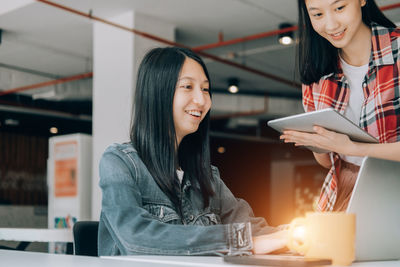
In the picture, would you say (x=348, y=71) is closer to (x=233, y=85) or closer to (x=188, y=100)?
(x=188, y=100)

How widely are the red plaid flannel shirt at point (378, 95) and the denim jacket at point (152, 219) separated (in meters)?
0.30

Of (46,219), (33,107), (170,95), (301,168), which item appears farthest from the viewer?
(301,168)

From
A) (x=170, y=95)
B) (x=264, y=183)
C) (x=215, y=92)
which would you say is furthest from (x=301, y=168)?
(x=170, y=95)

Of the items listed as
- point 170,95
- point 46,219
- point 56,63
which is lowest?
point 46,219

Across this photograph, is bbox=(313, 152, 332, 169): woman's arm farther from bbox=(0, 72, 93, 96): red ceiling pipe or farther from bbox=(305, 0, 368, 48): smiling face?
bbox=(0, 72, 93, 96): red ceiling pipe

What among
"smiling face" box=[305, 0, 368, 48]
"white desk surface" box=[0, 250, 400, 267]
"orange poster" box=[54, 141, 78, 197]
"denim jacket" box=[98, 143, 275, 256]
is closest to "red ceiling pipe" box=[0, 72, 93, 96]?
"orange poster" box=[54, 141, 78, 197]

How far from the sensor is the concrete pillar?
5.66 m

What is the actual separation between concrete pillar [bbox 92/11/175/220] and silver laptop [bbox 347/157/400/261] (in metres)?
4.54

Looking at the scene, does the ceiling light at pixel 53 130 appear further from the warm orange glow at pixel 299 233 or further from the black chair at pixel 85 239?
the warm orange glow at pixel 299 233

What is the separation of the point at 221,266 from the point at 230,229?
303 mm

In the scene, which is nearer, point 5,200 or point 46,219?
point 46,219

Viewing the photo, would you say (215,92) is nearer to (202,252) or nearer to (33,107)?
(33,107)

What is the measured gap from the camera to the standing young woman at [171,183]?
120 cm

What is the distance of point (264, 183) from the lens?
12.7 metres
